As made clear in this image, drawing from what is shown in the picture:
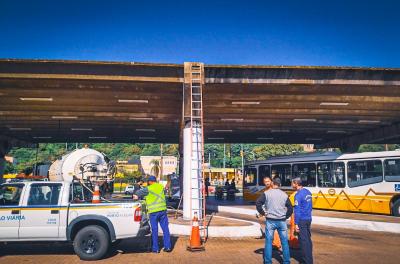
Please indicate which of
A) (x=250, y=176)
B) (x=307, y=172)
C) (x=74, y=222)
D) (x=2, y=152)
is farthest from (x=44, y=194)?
(x=2, y=152)

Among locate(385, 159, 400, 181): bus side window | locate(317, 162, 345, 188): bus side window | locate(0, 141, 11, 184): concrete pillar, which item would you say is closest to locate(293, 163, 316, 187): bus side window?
locate(317, 162, 345, 188): bus side window

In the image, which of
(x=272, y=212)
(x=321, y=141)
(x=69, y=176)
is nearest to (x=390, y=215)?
(x=272, y=212)

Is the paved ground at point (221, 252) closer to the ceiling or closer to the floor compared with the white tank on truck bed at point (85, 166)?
closer to the floor

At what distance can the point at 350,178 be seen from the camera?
18.6m

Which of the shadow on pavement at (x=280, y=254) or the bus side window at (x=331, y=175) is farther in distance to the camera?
the bus side window at (x=331, y=175)

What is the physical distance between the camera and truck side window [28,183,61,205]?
888 cm

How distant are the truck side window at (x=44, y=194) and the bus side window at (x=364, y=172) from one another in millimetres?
15266

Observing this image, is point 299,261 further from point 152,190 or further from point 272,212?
point 152,190

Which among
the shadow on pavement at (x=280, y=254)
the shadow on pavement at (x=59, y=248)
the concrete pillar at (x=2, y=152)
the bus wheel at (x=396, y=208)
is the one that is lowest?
the shadow on pavement at (x=280, y=254)

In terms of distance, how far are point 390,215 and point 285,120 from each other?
8979 millimetres

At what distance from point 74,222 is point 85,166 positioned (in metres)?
6.43

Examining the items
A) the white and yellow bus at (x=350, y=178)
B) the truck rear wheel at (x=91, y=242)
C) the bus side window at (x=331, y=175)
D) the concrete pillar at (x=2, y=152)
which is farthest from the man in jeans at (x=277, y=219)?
the concrete pillar at (x=2, y=152)

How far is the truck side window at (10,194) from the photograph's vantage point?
8.88 meters

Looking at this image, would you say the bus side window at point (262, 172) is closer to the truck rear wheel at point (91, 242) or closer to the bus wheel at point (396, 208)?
the bus wheel at point (396, 208)
